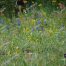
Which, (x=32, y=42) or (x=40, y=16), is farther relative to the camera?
(x=40, y=16)

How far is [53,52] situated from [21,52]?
0.36 meters

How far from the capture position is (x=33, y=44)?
13.6 ft

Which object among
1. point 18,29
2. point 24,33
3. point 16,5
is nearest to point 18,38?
point 24,33

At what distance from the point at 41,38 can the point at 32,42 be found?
0.47ft

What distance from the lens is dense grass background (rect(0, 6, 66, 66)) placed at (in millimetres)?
3479

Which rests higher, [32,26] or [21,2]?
[32,26]

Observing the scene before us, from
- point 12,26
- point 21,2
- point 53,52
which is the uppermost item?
point 53,52

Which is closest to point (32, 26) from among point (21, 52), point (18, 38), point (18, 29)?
point (18, 29)

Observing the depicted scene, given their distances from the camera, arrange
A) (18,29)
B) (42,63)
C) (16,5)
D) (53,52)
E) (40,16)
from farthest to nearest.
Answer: (16,5)
(40,16)
(18,29)
(53,52)
(42,63)

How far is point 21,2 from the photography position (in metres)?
8.80

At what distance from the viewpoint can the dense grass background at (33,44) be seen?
137 inches

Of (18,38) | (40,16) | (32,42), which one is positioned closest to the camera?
(32,42)

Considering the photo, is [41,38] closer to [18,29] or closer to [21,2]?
[18,29]

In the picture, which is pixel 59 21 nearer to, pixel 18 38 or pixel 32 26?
pixel 32 26
